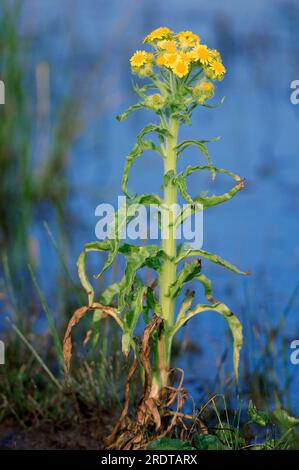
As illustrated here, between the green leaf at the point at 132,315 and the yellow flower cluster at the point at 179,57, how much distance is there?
1.70 ft

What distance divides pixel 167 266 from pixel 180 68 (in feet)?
1.61

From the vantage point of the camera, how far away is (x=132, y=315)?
258 cm

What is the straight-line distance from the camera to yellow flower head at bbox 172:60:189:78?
8.16ft

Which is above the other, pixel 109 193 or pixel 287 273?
pixel 109 193

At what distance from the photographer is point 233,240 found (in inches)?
193

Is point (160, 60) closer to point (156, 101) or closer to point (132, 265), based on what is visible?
point (156, 101)

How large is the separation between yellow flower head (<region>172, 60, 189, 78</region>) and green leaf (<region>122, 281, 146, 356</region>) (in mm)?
519

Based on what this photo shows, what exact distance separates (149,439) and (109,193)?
9.58 feet

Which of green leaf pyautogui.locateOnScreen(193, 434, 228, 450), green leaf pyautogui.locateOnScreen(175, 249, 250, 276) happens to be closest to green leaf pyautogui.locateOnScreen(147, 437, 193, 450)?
green leaf pyautogui.locateOnScreen(193, 434, 228, 450)

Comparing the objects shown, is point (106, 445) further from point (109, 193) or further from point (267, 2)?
point (267, 2)

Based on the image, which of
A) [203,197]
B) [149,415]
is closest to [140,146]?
[203,197]

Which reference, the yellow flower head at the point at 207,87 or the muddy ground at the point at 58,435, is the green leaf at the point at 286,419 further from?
the yellow flower head at the point at 207,87

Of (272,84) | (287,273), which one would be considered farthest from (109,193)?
(272,84)

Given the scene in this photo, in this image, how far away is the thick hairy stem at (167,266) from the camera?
262 cm
